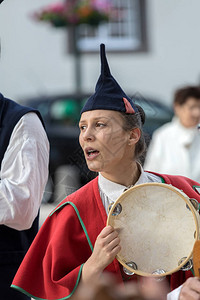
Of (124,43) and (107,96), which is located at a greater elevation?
(107,96)

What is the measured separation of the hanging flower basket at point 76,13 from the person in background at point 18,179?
1026 centimetres

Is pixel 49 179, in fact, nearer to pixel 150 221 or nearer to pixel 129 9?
pixel 150 221

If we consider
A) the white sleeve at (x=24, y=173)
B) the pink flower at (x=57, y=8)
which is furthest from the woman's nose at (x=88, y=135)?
the pink flower at (x=57, y=8)

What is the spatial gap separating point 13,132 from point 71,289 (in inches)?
33.0

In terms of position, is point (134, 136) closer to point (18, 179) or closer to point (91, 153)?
point (91, 153)

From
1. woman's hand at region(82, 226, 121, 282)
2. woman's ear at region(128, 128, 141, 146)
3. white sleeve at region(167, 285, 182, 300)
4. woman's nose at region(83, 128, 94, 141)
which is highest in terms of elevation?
woman's nose at region(83, 128, 94, 141)

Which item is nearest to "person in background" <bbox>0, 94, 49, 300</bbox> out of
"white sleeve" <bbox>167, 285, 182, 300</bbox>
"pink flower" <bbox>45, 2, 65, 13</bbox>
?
"white sleeve" <bbox>167, 285, 182, 300</bbox>

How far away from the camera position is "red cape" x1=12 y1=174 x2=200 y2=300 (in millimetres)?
2527

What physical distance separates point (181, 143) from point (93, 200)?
3603 millimetres

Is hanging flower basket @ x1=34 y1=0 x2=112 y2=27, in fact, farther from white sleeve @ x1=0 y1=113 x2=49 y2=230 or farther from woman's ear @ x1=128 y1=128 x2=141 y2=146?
woman's ear @ x1=128 y1=128 x2=141 y2=146

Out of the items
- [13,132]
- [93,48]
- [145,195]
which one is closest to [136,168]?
[145,195]

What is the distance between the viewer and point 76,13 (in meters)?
13.3

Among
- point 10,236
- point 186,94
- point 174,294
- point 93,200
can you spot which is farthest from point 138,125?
point 186,94

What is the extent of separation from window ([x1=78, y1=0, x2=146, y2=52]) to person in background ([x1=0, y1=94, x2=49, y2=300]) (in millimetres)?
13105
